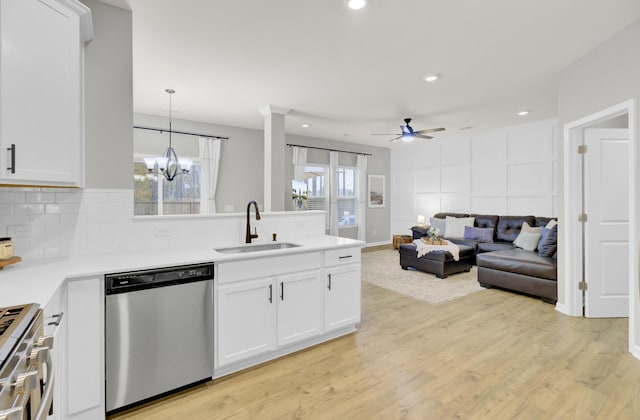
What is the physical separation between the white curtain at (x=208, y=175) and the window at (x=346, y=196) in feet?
10.4

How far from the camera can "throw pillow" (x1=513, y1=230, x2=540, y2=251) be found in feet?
16.0

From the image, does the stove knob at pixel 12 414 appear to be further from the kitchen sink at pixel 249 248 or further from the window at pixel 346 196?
the window at pixel 346 196

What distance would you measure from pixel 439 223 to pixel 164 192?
231 inches

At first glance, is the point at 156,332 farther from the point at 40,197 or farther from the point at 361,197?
the point at 361,197

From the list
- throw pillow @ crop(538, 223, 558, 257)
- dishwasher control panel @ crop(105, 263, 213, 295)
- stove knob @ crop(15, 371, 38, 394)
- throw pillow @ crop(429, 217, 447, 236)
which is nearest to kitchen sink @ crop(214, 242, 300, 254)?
dishwasher control panel @ crop(105, 263, 213, 295)

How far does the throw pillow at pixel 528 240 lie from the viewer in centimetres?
488

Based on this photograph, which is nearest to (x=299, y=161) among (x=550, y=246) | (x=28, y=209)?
(x=550, y=246)

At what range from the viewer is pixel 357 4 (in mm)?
2262

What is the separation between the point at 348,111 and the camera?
16.6 ft

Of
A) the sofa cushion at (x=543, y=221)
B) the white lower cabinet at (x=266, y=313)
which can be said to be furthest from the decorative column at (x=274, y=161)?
the sofa cushion at (x=543, y=221)

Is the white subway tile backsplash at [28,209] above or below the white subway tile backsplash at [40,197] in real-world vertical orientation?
below

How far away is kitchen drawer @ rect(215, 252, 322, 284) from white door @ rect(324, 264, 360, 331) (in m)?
0.23

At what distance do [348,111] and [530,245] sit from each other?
370 centimetres

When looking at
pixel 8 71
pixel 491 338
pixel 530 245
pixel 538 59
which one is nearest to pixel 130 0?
pixel 8 71
